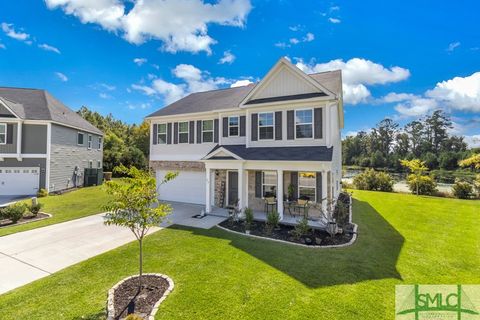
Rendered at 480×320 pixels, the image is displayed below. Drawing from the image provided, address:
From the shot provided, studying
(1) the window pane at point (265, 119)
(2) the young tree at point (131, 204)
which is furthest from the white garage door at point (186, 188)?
(2) the young tree at point (131, 204)

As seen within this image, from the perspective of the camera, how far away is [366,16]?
12.9 metres

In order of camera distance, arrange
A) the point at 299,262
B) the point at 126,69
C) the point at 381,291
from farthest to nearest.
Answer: the point at 126,69 < the point at 299,262 < the point at 381,291

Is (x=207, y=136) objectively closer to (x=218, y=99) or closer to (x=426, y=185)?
(x=218, y=99)

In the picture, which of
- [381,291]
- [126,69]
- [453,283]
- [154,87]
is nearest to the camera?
[381,291]

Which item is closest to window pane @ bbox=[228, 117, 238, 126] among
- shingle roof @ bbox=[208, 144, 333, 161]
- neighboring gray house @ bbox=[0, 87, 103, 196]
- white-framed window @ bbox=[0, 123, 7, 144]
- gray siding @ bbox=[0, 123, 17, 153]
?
shingle roof @ bbox=[208, 144, 333, 161]

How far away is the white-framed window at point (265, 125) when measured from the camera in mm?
13414

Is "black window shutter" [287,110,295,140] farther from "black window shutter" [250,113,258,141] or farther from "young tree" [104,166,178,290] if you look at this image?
"young tree" [104,166,178,290]

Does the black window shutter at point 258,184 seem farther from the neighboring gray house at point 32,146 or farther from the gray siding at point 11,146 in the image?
the gray siding at point 11,146

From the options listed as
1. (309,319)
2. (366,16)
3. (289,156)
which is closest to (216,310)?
(309,319)

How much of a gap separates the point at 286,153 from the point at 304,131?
172 cm

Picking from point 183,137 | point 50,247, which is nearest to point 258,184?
point 183,137

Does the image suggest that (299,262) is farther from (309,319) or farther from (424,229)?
(424,229)

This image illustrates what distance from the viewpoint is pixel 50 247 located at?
819 centimetres

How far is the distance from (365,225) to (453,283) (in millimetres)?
5351
